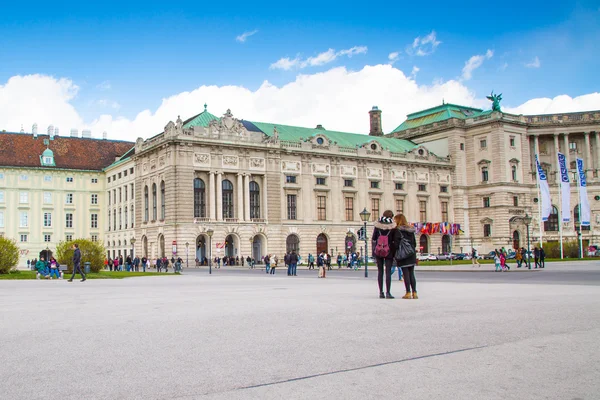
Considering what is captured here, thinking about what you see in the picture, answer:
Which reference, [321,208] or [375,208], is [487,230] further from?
[321,208]

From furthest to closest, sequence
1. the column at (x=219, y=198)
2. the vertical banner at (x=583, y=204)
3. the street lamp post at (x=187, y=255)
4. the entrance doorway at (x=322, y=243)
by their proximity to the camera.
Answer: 1. the entrance doorway at (x=322, y=243)
2. the column at (x=219, y=198)
3. the street lamp post at (x=187, y=255)
4. the vertical banner at (x=583, y=204)

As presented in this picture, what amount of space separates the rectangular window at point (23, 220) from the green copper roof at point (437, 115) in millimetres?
59977

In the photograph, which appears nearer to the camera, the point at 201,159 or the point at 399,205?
the point at 201,159

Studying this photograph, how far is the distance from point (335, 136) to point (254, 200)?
19502 mm

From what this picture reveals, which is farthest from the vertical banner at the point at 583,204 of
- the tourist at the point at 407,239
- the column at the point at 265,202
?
the tourist at the point at 407,239

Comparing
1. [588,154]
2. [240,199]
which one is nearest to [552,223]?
[588,154]

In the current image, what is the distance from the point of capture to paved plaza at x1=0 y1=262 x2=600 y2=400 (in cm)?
715

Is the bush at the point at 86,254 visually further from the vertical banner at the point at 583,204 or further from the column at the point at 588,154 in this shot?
the column at the point at 588,154

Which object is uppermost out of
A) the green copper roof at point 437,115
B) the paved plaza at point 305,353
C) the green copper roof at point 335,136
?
the green copper roof at point 437,115

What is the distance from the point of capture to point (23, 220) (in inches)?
3477

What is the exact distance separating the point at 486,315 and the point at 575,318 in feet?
5.44

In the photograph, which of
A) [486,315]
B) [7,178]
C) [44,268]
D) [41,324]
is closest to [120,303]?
[41,324]

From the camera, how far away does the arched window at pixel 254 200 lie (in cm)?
8212

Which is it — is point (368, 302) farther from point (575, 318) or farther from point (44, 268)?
point (44, 268)
